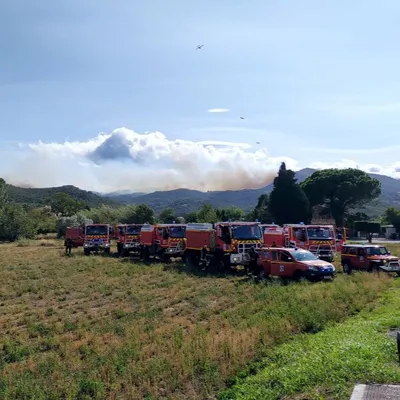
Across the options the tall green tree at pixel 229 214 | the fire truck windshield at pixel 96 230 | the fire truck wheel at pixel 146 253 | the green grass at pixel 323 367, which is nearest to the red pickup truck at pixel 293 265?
the green grass at pixel 323 367

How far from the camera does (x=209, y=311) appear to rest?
15594 mm

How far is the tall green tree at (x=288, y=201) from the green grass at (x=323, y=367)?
61640 mm

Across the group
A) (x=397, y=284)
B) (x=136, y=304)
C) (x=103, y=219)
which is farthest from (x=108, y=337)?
(x=103, y=219)

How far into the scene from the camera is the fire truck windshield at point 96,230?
139ft

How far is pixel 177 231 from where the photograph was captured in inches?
1347

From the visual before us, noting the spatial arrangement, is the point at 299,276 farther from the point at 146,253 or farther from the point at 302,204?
the point at 302,204

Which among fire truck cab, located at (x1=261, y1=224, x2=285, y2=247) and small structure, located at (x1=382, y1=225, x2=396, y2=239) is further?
small structure, located at (x1=382, y1=225, x2=396, y2=239)

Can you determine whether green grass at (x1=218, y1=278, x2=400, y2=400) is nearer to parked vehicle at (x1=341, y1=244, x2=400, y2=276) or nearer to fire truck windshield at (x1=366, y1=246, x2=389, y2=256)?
parked vehicle at (x1=341, y1=244, x2=400, y2=276)

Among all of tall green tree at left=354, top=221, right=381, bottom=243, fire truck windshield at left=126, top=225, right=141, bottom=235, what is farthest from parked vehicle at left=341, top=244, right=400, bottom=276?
tall green tree at left=354, top=221, right=381, bottom=243

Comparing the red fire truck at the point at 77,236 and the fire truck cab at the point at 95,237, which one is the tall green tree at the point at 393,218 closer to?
the red fire truck at the point at 77,236

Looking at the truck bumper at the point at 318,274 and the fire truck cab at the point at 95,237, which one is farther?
the fire truck cab at the point at 95,237

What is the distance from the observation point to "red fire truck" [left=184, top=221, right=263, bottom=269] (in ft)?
83.7

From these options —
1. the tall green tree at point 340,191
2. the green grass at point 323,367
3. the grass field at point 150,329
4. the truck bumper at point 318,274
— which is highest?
the tall green tree at point 340,191

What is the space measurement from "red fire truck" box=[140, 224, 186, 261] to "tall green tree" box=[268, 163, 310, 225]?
38534 mm
